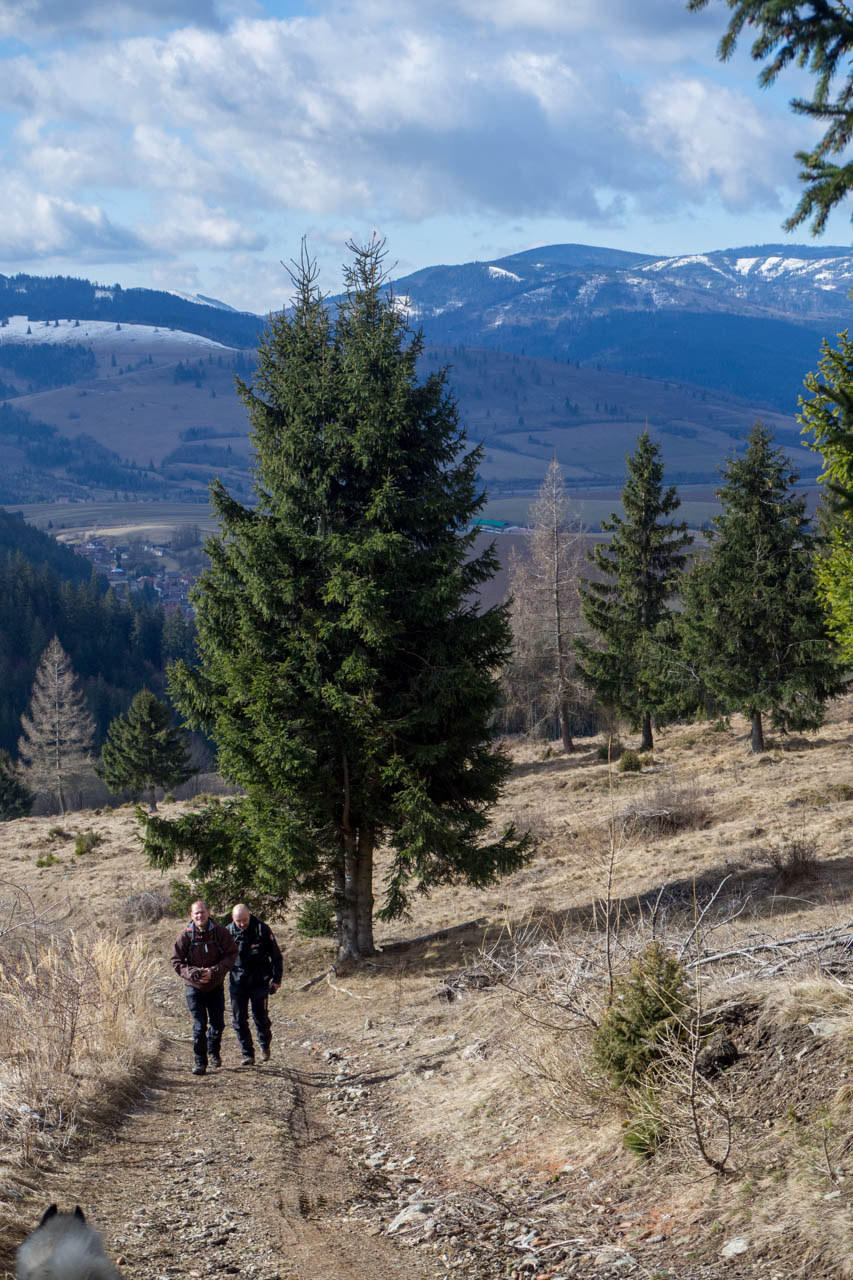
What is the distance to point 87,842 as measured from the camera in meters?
30.4

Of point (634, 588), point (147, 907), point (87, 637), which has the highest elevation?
point (634, 588)

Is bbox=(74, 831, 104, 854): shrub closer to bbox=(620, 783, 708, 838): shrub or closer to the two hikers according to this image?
bbox=(620, 783, 708, 838): shrub

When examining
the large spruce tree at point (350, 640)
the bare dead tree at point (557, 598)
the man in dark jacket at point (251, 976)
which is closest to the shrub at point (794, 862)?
the large spruce tree at point (350, 640)

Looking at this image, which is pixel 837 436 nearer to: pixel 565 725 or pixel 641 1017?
pixel 641 1017

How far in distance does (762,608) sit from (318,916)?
1766 centimetres

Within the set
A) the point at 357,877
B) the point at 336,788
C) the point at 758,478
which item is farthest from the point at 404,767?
the point at 758,478

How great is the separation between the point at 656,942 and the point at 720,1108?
3.69ft

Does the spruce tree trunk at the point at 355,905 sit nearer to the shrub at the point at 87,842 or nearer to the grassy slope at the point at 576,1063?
the grassy slope at the point at 576,1063

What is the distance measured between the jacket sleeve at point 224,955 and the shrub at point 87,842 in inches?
858

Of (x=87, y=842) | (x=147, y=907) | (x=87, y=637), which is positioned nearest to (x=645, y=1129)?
(x=147, y=907)

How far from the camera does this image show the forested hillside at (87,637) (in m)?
109

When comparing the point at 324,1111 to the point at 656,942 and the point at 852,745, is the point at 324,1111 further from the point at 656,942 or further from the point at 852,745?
the point at 852,745

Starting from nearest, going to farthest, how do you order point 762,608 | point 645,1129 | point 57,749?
1. point 645,1129
2. point 762,608
3. point 57,749

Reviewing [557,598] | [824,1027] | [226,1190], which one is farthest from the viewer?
[557,598]
